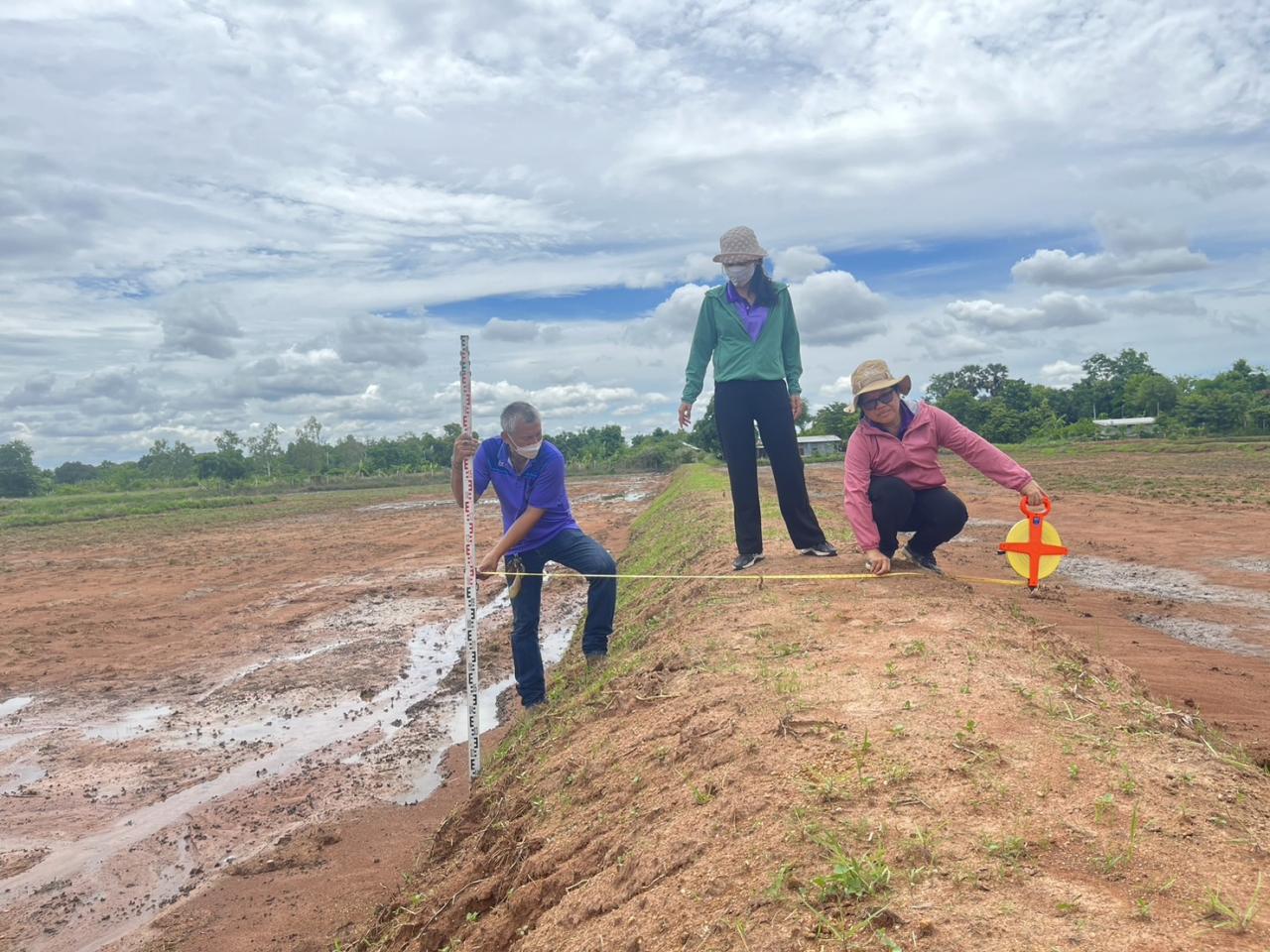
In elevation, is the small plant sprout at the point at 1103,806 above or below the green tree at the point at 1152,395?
below

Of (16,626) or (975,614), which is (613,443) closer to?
(16,626)

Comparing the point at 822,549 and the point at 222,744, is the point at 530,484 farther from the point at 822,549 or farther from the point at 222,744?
the point at 222,744

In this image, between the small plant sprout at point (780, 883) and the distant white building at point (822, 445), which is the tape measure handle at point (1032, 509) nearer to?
the small plant sprout at point (780, 883)

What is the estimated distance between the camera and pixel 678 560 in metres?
9.83

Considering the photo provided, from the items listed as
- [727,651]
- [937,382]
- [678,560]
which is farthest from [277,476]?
[727,651]

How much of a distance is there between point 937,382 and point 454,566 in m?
74.3

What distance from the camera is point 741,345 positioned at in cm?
574

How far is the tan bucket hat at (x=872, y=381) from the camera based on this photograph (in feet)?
16.6

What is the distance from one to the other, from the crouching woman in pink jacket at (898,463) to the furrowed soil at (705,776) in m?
0.39

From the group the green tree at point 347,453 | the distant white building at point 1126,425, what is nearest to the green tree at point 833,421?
the distant white building at point 1126,425

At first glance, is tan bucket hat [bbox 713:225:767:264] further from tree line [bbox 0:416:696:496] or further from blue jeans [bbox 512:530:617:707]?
tree line [bbox 0:416:696:496]

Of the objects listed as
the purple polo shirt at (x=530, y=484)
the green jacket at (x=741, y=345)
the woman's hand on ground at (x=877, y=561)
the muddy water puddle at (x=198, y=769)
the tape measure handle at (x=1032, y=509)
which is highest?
the green jacket at (x=741, y=345)

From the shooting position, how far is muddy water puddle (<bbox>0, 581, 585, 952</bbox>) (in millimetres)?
4254

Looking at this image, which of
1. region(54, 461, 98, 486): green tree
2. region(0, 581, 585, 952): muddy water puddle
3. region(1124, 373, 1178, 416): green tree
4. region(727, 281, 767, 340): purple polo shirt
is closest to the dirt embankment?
region(0, 581, 585, 952): muddy water puddle
